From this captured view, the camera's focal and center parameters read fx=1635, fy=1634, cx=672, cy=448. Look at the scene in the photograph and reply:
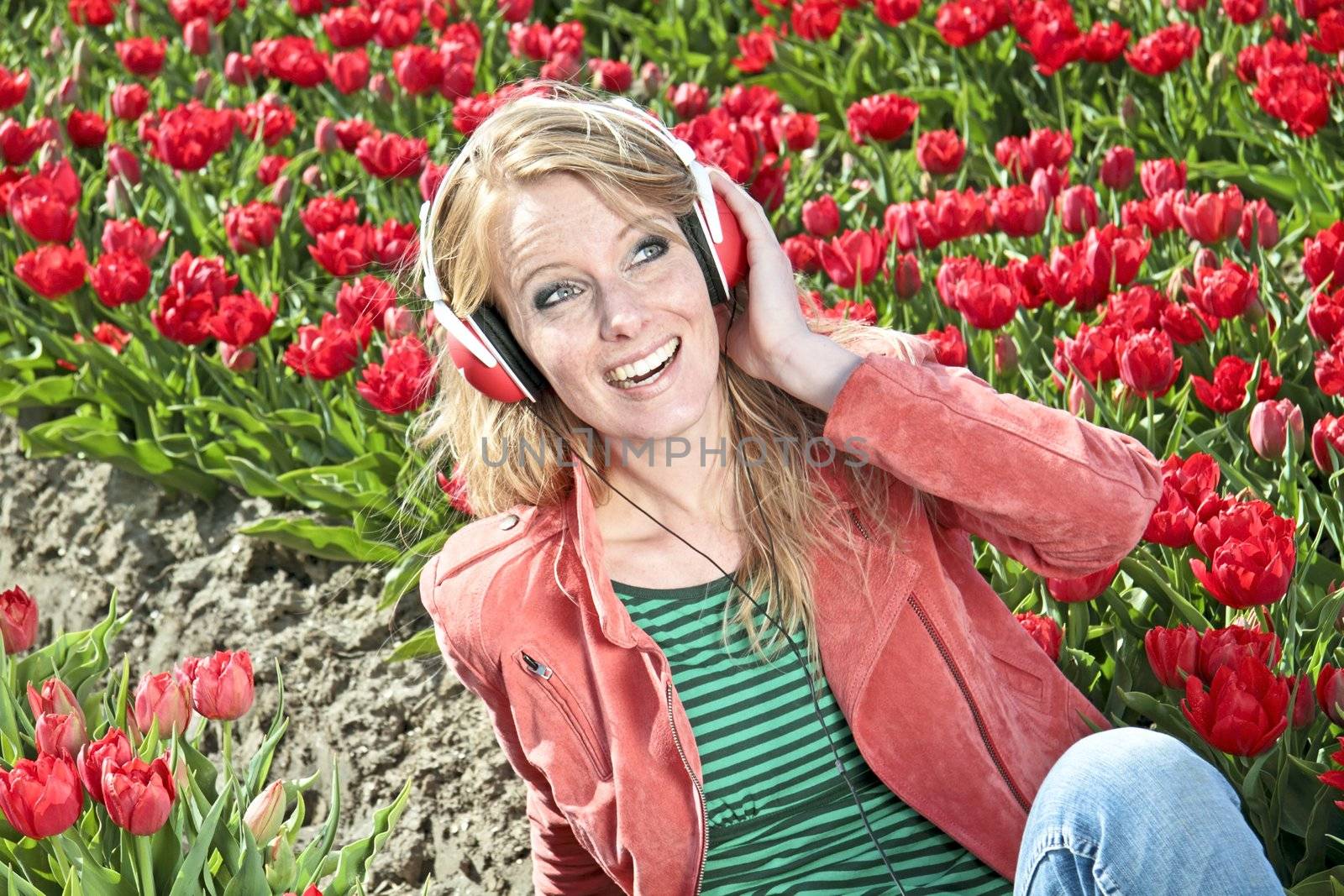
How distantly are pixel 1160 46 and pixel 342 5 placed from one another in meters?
2.75

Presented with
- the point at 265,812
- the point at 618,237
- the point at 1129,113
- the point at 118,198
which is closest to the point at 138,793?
the point at 265,812

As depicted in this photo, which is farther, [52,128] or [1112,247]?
[52,128]

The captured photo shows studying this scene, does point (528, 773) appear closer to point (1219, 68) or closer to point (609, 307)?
point (609, 307)

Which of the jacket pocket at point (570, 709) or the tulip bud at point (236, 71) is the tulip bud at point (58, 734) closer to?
the jacket pocket at point (570, 709)

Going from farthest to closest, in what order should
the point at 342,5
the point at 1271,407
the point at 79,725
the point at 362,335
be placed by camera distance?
the point at 342,5 < the point at 362,335 < the point at 1271,407 < the point at 79,725

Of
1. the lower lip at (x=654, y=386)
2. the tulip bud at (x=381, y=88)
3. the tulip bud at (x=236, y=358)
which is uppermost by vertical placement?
the lower lip at (x=654, y=386)

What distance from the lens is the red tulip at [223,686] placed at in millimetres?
1979

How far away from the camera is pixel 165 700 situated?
199cm

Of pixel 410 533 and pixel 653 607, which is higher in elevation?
pixel 653 607

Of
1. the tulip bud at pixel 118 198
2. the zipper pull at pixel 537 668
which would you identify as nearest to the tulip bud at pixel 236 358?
the tulip bud at pixel 118 198

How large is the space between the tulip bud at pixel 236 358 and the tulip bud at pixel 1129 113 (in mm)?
1920

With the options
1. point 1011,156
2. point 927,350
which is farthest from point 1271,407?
point 1011,156

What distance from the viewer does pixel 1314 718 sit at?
6.72 feet

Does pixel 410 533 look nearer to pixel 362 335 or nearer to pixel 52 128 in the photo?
pixel 362 335
